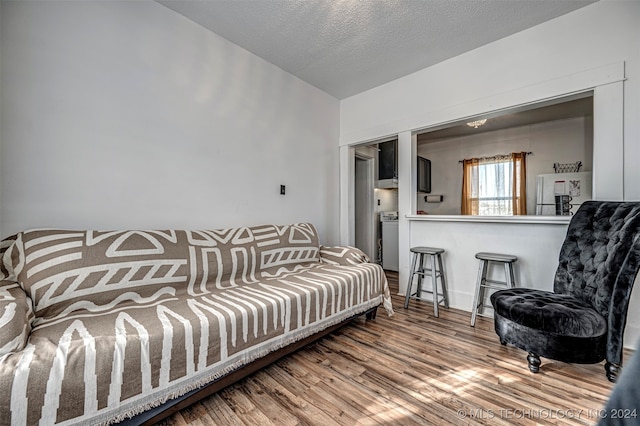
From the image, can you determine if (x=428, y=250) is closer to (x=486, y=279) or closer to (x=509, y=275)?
(x=486, y=279)

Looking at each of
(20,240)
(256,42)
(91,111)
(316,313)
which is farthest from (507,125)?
(20,240)

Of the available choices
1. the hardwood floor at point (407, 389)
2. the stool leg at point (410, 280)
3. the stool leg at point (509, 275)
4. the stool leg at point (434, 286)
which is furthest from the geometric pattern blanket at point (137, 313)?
the stool leg at point (509, 275)

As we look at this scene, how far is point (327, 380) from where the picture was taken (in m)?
1.67

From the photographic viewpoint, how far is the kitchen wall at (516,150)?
4.31m

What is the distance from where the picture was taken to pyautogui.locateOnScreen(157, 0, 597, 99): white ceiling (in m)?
2.19

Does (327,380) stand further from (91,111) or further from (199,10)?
(199,10)

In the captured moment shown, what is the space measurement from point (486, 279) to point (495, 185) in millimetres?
3062

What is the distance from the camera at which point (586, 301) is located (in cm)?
175

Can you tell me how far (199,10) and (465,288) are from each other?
12.1 feet

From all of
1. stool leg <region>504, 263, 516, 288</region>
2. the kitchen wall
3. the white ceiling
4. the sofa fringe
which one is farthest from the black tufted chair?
the kitchen wall

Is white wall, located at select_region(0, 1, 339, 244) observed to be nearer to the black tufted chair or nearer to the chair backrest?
the black tufted chair

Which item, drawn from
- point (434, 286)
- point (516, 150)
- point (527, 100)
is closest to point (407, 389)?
point (434, 286)

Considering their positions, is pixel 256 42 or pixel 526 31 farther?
pixel 256 42

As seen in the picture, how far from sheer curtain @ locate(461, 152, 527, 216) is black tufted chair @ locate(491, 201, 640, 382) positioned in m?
3.19
